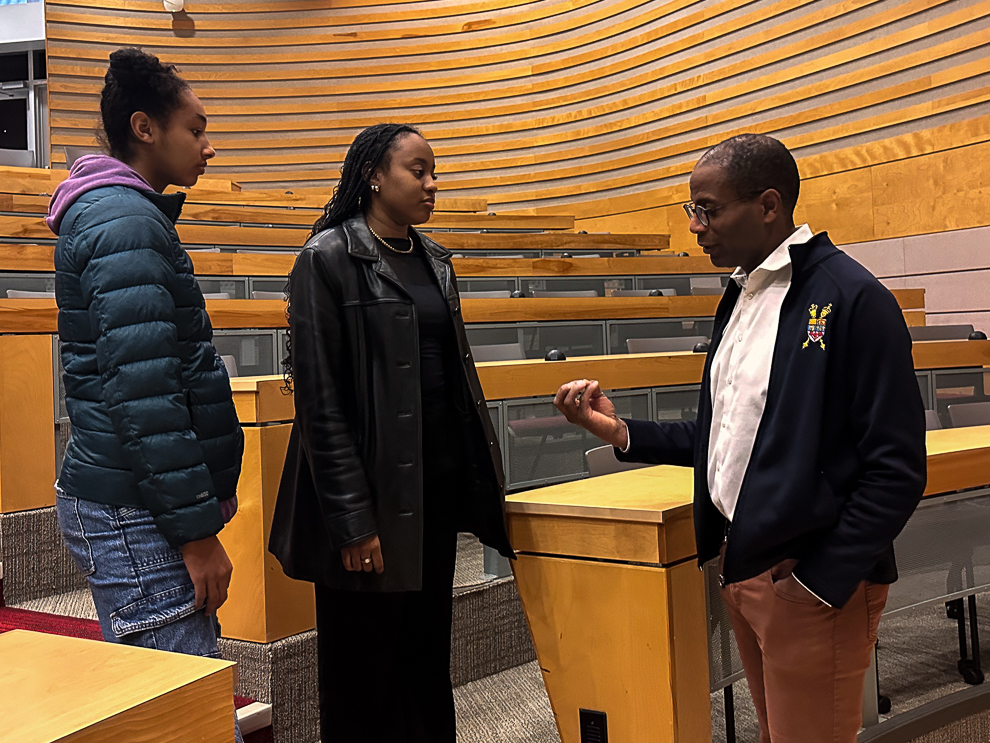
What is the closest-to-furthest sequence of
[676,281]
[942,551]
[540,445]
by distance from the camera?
[942,551], [540,445], [676,281]

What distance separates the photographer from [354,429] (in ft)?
3.77

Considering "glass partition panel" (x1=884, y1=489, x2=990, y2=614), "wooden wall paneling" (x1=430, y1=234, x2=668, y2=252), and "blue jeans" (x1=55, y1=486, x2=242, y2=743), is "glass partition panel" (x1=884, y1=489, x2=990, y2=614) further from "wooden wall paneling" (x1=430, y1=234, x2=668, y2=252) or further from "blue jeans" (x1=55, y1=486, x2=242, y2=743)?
"wooden wall paneling" (x1=430, y1=234, x2=668, y2=252)

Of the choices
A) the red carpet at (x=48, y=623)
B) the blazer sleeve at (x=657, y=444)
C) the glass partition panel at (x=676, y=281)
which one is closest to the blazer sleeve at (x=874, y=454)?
the blazer sleeve at (x=657, y=444)

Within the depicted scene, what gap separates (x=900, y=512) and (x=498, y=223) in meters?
4.91

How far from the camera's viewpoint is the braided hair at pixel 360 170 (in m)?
1.22

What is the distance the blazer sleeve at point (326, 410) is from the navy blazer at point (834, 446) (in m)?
0.44

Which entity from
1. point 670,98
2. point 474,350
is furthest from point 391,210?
point 670,98

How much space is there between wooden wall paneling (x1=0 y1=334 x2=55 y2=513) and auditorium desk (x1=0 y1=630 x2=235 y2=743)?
53.5 inches

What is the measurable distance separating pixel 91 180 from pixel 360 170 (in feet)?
1.17

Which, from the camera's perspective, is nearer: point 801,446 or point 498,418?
point 801,446

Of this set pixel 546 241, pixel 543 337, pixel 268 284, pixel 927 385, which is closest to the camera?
pixel 927 385

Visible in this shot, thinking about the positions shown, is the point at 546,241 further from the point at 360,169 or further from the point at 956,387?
the point at 360,169

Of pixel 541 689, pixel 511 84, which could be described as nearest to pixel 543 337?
pixel 541 689

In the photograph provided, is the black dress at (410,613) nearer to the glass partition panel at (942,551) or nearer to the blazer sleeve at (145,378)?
the blazer sleeve at (145,378)
